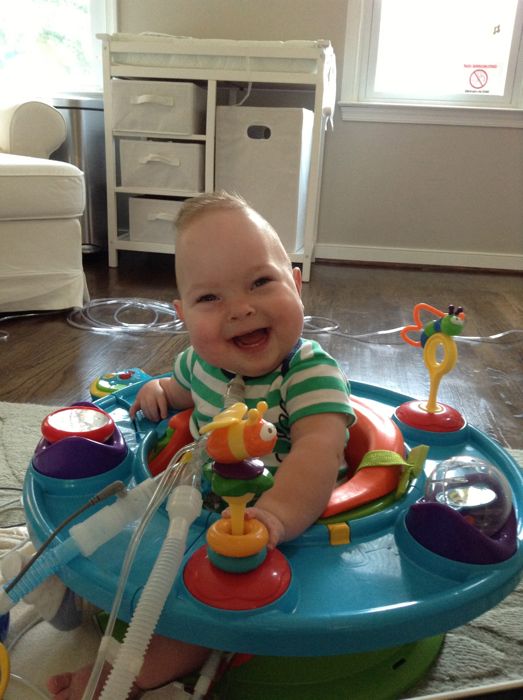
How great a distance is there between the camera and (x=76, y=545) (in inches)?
19.2

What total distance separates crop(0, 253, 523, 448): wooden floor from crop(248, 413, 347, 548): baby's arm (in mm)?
566

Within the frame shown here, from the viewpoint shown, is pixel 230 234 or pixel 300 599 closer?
pixel 300 599

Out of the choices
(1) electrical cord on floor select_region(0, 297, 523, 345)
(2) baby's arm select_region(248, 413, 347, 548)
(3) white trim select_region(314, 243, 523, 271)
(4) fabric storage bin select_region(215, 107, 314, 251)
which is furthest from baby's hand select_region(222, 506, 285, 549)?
(3) white trim select_region(314, 243, 523, 271)

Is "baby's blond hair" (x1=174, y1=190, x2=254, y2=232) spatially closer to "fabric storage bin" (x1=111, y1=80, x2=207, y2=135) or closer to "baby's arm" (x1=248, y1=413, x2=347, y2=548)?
"baby's arm" (x1=248, y1=413, x2=347, y2=548)

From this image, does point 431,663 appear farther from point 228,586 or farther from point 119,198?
point 119,198

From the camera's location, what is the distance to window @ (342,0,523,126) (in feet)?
7.57

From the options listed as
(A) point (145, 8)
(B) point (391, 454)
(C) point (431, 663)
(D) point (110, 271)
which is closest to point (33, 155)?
(D) point (110, 271)

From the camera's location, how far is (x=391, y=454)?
60 cm

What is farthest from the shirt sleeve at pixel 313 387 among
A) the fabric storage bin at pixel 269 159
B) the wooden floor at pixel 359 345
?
the fabric storage bin at pixel 269 159

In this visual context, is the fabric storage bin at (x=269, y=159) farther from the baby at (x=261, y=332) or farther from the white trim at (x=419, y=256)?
the baby at (x=261, y=332)

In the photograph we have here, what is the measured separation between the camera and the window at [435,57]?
2309 millimetres

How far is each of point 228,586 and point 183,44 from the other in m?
1.82

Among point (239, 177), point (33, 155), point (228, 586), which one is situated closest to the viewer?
point (228, 586)

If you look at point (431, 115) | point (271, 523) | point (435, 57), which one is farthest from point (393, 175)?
point (271, 523)
